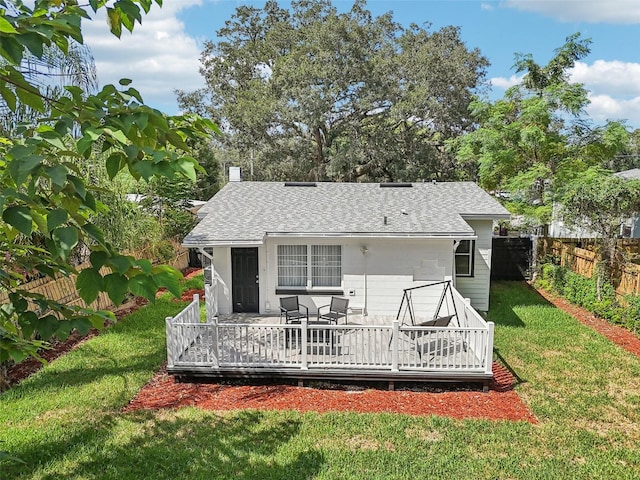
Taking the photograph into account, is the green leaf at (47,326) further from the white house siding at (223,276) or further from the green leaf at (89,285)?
the white house siding at (223,276)

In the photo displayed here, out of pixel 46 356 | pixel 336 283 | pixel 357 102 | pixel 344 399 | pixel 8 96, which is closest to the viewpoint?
pixel 8 96

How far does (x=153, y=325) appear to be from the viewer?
11961mm

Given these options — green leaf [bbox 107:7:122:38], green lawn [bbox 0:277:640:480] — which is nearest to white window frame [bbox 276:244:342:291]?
green lawn [bbox 0:277:640:480]

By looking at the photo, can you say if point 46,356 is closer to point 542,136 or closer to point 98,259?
point 98,259

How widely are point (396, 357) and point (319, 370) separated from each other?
4.76ft

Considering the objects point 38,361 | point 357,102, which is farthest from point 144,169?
point 357,102

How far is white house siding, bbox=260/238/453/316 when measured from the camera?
1110 cm

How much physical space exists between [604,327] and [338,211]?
7.84 m

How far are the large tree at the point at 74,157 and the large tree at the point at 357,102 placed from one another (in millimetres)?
22133

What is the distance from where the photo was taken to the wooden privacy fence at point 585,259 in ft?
40.3

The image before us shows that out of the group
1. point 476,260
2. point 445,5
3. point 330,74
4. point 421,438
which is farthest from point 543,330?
point 330,74

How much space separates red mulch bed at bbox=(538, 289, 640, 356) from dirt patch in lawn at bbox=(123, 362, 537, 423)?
4.12 meters

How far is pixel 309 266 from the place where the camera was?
11305mm

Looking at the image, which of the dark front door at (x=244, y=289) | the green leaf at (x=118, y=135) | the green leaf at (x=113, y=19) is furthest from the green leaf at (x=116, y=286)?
the dark front door at (x=244, y=289)
